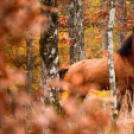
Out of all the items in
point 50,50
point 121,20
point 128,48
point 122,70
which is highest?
point 121,20

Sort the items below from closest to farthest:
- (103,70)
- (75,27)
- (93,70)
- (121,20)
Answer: (103,70), (93,70), (75,27), (121,20)

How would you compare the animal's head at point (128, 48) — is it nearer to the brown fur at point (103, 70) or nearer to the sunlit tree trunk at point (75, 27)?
the brown fur at point (103, 70)

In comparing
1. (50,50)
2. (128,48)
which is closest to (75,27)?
(128,48)

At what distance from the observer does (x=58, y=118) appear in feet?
3.31

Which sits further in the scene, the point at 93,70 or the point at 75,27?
the point at 75,27

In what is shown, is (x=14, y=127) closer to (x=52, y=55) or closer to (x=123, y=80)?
(x=52, y=55)

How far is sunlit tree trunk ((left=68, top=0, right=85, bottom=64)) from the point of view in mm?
7500

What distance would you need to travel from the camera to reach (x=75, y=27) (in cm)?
745

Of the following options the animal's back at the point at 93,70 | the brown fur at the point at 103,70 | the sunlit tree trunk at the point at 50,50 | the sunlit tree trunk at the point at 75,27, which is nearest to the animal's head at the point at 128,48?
the brown fur at the point at 103,70

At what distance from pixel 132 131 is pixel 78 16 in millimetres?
5174

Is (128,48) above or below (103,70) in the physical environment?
above

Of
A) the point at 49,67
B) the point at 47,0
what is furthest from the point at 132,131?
the point at 47,0

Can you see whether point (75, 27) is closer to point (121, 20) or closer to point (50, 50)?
point (50, 50)

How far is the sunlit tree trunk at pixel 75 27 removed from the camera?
7500mm
